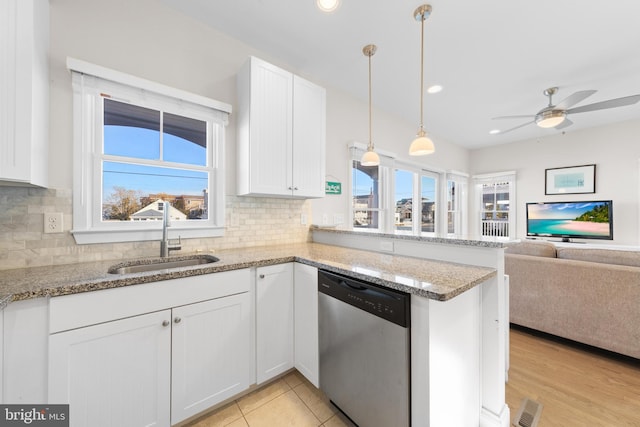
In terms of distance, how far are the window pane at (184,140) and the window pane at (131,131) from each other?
69 mm

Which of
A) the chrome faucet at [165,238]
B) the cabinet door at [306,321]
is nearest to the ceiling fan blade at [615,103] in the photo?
the cabinet door at [306,321]

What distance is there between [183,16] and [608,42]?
12.2 ft

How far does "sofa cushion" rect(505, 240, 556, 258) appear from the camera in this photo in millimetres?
2307

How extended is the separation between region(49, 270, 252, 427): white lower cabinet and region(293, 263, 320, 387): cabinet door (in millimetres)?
344

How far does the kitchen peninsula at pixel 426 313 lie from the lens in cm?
99

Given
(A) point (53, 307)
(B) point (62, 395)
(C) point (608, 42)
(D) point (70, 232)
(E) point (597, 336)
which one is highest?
(C) point (608, 42)

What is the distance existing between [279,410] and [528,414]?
154cm

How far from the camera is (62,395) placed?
1.04 metres

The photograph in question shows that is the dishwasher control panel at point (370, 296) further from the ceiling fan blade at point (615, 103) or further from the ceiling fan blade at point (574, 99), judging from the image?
the ceiling fan blade at point (615, 103)

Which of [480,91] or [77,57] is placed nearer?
[77,57]

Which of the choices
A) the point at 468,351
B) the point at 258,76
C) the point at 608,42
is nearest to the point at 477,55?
the point at 608,42

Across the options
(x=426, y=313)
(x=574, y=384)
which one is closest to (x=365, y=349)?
(x=426, y=313)

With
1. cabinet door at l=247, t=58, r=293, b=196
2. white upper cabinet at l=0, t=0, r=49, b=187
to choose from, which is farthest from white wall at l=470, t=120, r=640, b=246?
white upper cabinet at l=0, t=0, r=49, b=187

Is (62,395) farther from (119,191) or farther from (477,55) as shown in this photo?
(477,55)
